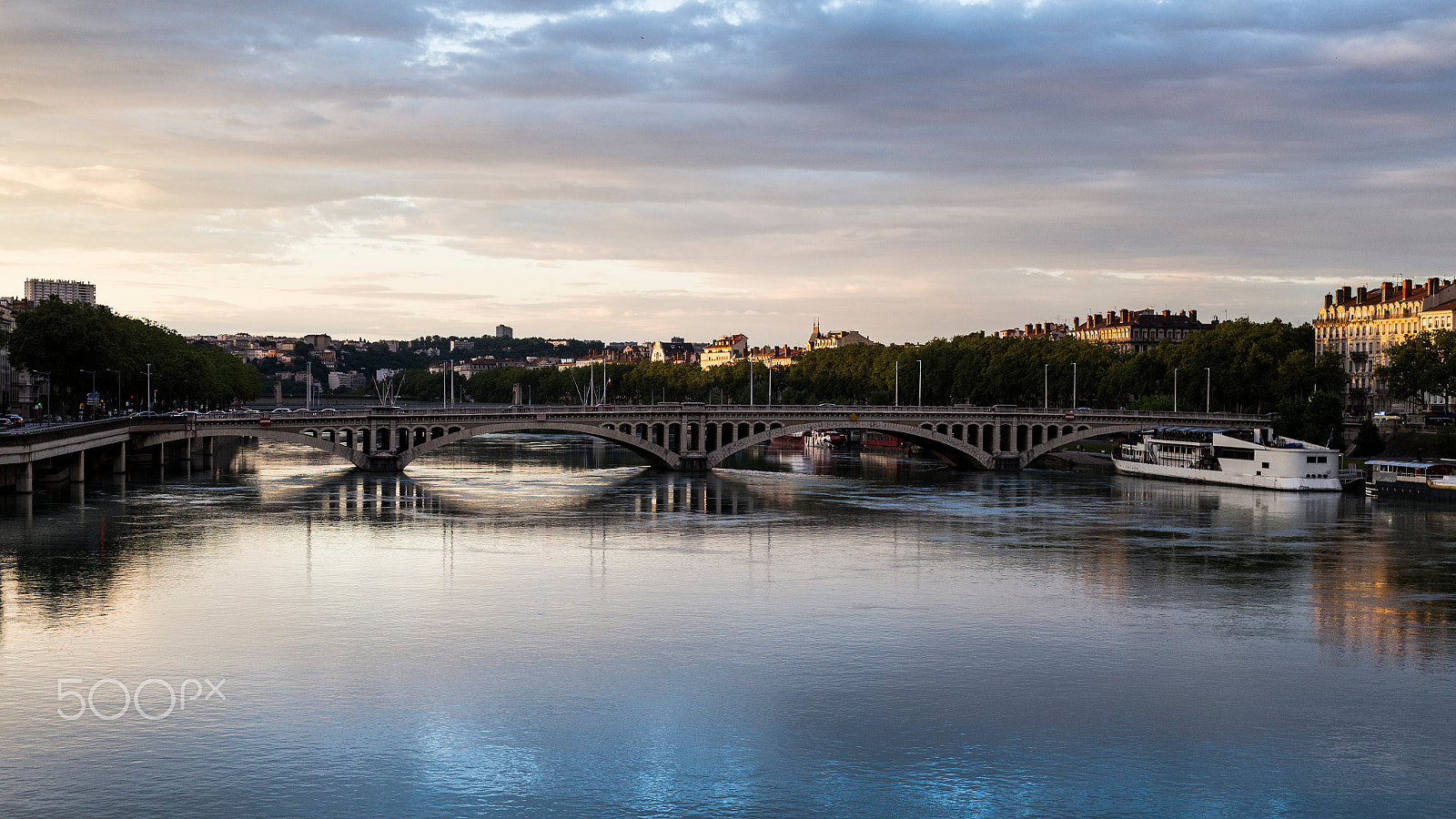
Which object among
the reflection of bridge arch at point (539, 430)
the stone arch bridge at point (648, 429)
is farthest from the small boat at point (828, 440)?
the reflection of bridge arch at point (539, 430)

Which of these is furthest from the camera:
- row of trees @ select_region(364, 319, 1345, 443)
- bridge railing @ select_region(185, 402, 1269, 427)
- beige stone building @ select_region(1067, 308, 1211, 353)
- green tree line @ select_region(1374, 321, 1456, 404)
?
beige stone building @ select_region(1067, 308, 1211, 353)

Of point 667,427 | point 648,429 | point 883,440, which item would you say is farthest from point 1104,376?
point 648,429

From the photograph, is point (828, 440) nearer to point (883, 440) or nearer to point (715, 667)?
point (883, 440)

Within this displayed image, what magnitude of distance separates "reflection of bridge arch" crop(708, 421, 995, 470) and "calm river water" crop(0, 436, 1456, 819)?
33120 millimetres

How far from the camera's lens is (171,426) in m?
86.8

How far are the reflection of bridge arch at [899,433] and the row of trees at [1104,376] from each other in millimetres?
20816

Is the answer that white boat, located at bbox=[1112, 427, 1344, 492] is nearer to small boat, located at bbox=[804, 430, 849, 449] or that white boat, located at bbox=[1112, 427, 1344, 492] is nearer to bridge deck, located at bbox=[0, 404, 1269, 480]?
bridge deck, located at bbox=[0, 404, 1269, 480]

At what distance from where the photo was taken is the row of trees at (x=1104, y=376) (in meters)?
113

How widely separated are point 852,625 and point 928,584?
25.7 ft

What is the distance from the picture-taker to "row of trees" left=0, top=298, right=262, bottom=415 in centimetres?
9544

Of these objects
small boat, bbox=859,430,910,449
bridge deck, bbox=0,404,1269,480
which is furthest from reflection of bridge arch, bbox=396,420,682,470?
small boat, bbox=859,430,910,449

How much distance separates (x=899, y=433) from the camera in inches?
4055

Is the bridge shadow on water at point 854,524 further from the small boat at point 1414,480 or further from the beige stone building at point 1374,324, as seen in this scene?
the beige stone building at point 1374,324

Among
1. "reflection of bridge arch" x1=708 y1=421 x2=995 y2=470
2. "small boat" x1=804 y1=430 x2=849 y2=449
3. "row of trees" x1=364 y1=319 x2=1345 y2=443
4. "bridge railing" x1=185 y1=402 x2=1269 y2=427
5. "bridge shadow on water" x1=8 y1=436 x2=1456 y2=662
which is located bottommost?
"bridge shadow on water" x1=8 y1=436 x2=1456 y2=662
